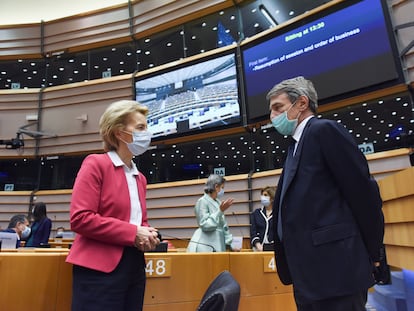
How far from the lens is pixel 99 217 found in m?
1.29

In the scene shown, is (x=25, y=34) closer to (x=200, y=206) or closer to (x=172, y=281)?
(x=200, y=206)

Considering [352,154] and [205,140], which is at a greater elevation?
[205,140]

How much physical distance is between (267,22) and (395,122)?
10.7ft

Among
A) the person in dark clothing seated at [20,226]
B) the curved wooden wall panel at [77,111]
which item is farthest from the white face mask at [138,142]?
the curved wooden wall panel at [77,111]

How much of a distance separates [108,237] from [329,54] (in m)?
5.42

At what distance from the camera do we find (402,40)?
16.5 ft

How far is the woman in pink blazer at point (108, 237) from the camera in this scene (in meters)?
1.25

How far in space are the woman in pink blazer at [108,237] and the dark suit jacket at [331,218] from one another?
59cm

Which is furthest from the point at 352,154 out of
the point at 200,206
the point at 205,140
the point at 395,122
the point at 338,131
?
the point at 205,140

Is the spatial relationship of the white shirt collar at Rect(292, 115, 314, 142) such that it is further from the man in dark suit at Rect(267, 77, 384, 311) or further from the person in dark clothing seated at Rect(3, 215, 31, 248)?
the person in dark clothing seated at Rect(3, 215, 31, 248)

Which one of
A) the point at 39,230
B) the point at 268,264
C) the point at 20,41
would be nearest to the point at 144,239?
the point at 268,264

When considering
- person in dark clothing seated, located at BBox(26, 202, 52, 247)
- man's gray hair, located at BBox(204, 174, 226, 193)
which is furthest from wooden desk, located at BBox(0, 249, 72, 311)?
person in dark clothing seated, located at BBox(26, 202, 52, 247)

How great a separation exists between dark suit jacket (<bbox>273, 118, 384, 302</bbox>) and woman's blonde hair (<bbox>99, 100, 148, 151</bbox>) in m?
0.81

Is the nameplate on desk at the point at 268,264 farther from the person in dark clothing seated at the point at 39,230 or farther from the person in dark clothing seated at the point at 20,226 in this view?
the person in dark clothing seated at the point at 20,226
